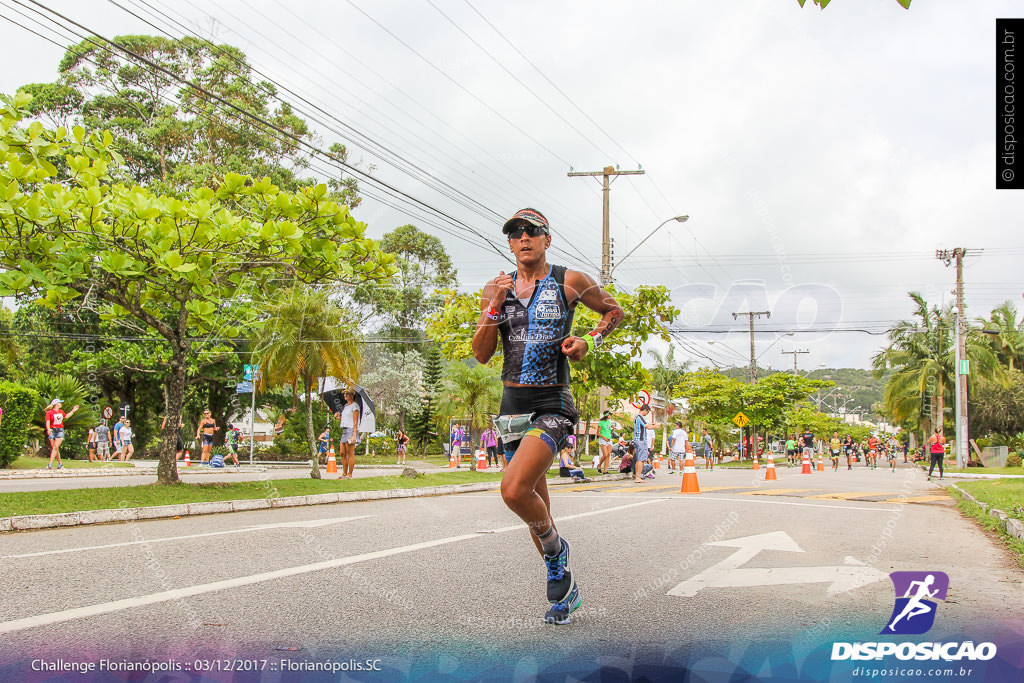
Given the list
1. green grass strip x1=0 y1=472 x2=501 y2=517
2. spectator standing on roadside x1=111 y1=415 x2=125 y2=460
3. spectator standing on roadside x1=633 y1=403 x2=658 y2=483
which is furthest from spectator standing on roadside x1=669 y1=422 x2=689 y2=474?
spectator standing on roadside x1=111 y1=415 x2=125 y2=460

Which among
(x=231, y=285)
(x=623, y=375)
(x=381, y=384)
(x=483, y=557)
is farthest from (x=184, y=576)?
(x=381, y=384)

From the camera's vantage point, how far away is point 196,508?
10.5 m

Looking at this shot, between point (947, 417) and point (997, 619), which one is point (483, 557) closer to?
point (997, 619)

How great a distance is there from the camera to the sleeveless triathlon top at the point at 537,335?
4.18 metres

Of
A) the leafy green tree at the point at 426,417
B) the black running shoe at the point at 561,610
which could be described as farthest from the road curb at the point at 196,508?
the leafy green tree at the point at 426,417

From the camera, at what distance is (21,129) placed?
8.70 m

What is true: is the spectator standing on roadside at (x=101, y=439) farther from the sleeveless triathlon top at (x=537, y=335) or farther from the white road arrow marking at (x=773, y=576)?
the sleeveless triathlon top at (x=537, y=335)

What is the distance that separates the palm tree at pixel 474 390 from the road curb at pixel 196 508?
1608cm

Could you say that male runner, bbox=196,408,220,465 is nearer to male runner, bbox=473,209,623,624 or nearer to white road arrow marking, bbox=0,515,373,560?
white road arrow marking, bbox=0,515,373,560

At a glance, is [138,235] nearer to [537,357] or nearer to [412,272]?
[537,357]

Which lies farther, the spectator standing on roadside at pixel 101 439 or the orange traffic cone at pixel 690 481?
the spectator standing on roadside at pixel 101 439

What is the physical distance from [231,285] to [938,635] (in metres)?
10.6

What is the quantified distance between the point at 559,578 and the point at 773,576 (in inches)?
87.3

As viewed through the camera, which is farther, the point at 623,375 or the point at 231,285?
the point at 623,375
